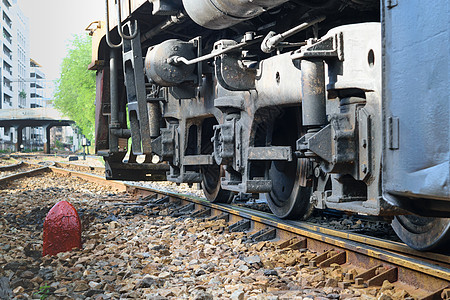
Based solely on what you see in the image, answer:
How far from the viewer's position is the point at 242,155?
17.8ft

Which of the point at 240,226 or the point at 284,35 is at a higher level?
the point at 284,35

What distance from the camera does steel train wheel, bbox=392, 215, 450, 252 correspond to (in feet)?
12.1

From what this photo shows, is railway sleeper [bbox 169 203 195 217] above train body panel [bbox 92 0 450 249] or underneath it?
underneath

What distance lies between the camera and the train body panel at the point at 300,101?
2.02 meters

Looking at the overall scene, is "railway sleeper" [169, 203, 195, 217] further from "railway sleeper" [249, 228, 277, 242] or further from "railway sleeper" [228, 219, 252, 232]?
"railway sleeper" [249, 228, 277, 242]

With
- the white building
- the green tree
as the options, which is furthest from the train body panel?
the white building

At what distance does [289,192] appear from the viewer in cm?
591

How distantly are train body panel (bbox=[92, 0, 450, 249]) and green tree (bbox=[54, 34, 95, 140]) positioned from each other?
3104 centimetres

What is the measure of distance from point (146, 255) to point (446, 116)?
11.4 feet

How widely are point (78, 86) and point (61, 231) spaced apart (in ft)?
122

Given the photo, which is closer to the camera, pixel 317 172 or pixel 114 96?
pixel 317 172

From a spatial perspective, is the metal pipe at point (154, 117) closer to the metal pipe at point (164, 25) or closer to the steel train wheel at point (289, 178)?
the metal pipe at point (164, 25)

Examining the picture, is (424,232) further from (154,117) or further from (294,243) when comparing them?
(154,117)

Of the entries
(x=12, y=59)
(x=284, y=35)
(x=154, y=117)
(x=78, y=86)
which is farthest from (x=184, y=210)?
(x=12, y=59)
